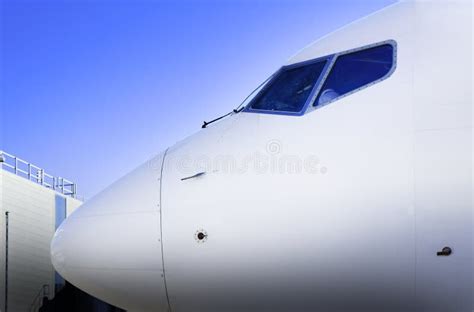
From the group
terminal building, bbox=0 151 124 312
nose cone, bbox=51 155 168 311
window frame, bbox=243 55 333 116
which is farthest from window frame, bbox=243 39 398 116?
terminal building, bbox=0 151 124 312

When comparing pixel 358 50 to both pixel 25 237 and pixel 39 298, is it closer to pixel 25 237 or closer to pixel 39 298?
pixel 25 237

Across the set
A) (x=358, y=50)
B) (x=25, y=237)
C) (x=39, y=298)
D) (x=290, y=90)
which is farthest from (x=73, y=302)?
(x=358, y=50)

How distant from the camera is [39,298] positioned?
72.0ft

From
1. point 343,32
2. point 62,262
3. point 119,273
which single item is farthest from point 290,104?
point 62,262

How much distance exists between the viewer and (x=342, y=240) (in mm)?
5879

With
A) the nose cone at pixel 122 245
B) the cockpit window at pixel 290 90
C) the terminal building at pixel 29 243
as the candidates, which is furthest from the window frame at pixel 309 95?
the terminal building at pixel 29 243

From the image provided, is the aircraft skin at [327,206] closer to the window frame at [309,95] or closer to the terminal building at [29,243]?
the window frame at [309,95]

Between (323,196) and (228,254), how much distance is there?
42.6 inches

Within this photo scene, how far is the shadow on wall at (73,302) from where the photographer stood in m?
22.2

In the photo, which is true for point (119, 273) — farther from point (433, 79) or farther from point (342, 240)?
point (433, 79)

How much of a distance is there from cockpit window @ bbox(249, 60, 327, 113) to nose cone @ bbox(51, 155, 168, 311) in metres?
1.31

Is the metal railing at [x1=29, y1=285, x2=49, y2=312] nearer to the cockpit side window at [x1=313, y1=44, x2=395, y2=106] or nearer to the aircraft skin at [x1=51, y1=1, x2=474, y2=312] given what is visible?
the aircraft skin at [x1=51, y1=1, x2=474, y2=312]

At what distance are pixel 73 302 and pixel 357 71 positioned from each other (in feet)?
65.0

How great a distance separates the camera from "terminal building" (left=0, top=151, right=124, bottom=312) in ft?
63.8
